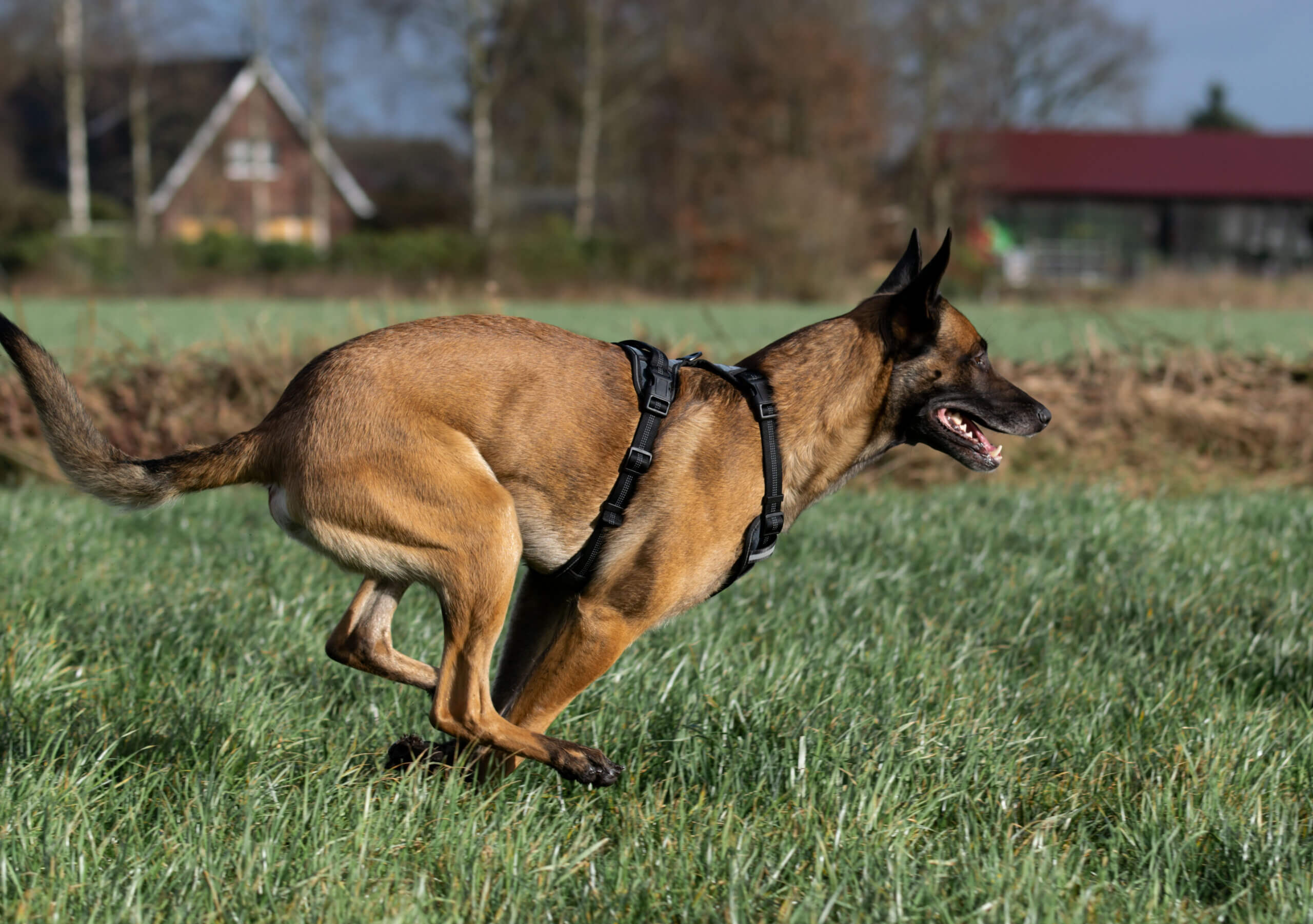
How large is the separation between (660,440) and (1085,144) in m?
57.0

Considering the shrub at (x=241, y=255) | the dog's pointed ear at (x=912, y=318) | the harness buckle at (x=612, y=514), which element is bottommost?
the shrub at (x=241, y=255)

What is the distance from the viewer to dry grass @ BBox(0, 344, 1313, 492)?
29.8 feet

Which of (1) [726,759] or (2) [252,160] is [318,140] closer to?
(2) [252,160]

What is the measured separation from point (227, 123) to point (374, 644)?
48.4 meters

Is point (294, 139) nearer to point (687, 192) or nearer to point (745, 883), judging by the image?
point (687, 192)

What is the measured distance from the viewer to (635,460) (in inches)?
138

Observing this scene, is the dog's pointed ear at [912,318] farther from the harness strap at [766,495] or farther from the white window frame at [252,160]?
the white window frame at [252,160]

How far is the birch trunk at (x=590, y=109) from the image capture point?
42.5 metres

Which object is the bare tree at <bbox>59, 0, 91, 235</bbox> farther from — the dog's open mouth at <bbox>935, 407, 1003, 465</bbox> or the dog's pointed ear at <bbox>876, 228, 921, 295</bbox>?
the dog's open mouth at <bbox>935, 407, 1003, 465</bbox>

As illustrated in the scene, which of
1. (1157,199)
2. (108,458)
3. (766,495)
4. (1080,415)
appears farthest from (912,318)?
(1157,199)

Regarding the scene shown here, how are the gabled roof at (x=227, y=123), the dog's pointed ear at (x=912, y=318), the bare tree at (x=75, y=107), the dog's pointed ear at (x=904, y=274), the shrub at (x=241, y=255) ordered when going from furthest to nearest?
the gabled roof at (x=227, y=123)
the bare tree at (x=75, y=107)
the shrub at (x=241, y=255)
the dog's pointed ear at (x=904, y=274)
the dog's pointed ear at (x=912, y=318)

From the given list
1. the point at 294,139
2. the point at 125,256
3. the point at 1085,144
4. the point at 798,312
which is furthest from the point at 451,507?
the point at 1085,144

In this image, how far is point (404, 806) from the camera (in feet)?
10.6

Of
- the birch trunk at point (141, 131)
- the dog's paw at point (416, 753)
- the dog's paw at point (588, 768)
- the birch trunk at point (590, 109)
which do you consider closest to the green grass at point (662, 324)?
the dog's paw at point (416, 753)
